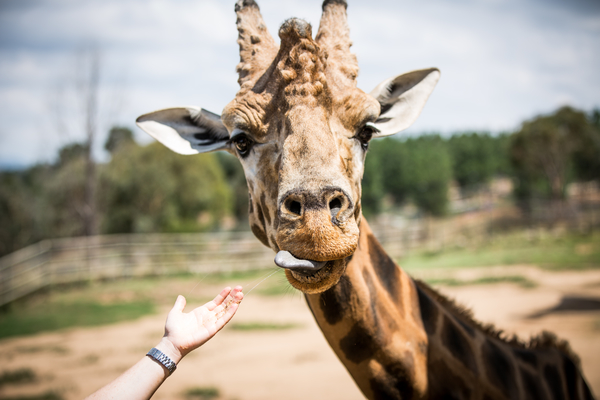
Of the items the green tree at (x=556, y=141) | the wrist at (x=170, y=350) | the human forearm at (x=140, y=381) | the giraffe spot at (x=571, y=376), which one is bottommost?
the giraffe spot at (x=571, y=376)

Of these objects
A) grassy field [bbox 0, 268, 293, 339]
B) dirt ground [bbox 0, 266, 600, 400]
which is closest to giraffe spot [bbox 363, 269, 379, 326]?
dirt ground [bbox 0, 266, 600, 400]

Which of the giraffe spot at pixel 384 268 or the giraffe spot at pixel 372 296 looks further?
the giraffe spot at pixel 384 268

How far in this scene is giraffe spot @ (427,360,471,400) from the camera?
269 cm

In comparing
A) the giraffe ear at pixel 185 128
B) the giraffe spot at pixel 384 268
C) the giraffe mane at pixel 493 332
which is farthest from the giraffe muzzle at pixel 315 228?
the giraffe mane at pixel 493 332

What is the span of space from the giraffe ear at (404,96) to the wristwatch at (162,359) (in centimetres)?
217

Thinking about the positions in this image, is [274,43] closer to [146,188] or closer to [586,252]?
[586,252]

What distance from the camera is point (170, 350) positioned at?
6.65ft

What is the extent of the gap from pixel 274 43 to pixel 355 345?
223 cm

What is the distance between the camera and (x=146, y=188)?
30.6 m

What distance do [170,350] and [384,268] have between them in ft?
5.39

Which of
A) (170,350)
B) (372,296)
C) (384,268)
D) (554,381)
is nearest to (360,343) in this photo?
(372,296)

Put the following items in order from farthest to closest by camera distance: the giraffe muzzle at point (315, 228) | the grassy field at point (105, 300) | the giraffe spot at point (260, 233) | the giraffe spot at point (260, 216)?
the grassy field at point (105, 300), the giraffe spot at point (260, 233), the giraffe spot at point (260, 216), the giraffe muzzle at point (315, 228)

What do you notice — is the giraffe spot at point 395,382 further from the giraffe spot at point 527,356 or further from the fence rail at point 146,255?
the fence rail at point 146,255

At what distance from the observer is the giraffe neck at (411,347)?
2.64 meters
